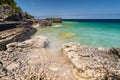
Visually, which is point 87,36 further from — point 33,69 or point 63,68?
point 33,69

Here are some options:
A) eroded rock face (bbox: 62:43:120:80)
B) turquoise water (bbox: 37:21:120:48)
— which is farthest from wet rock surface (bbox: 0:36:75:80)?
turquoise water (bbox: 37:21:120:48)

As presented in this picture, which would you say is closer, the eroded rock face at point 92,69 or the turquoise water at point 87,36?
the eroded rock face at point 92,69

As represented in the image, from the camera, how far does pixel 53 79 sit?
6.71 m

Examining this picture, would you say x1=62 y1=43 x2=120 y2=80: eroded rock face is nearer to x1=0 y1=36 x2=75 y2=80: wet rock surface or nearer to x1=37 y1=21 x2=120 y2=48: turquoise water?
x1=0 y1=36 x2=75 y2=80: wet rock surface

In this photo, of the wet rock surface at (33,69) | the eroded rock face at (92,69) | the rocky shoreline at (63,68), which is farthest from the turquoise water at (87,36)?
the wet rock surface at (33,69)

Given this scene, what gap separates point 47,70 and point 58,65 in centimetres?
112

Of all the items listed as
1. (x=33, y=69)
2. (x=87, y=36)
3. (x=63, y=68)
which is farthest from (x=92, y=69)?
(x=87, y=36)

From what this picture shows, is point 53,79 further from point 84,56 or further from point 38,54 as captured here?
point 38,54

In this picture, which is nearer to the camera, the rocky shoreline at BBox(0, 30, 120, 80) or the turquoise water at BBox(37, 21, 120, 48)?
the rocky shoreline at BBox(0, 30, 120, 80)

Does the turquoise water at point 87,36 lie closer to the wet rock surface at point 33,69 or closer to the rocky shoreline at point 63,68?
the rocky shoreline at point 63,68

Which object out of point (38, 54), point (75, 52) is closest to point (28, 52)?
point (38, 54)

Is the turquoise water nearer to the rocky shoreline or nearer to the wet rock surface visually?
the rocky shoreline

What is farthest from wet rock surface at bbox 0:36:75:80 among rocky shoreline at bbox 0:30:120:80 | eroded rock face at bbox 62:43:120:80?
eroded rock face at bbox 62:43:120:80

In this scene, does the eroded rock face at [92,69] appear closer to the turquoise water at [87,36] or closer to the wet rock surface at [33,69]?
the wet rock surface at [33,69]
